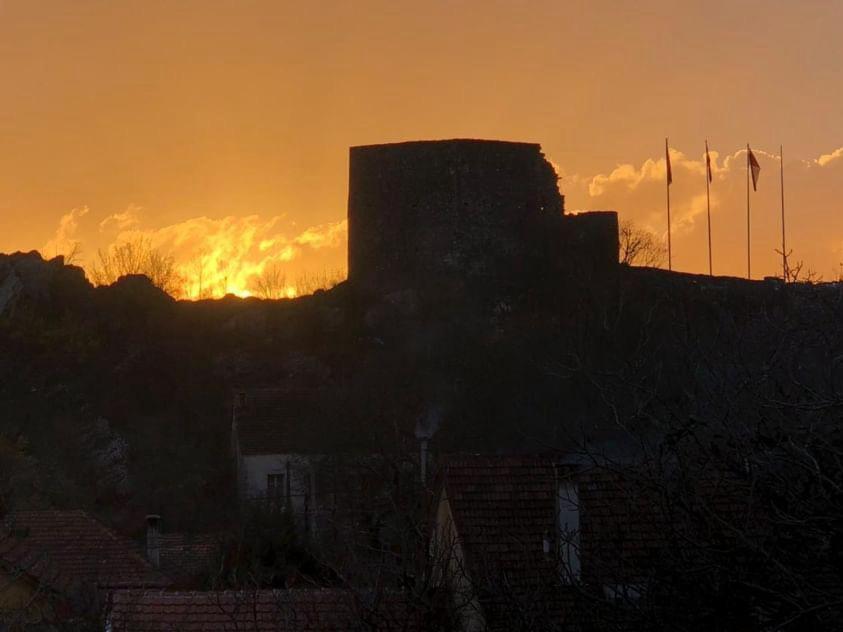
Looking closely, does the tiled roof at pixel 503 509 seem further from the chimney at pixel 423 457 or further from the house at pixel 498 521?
the chimney at pixel 423 457

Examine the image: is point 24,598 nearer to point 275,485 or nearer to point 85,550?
point 85,550

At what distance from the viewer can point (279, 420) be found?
41.8 m

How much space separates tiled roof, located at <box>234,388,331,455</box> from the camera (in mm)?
40469

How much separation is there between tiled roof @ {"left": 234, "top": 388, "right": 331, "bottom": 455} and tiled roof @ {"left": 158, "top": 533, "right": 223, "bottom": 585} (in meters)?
6.77

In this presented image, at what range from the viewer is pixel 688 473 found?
11.6 m

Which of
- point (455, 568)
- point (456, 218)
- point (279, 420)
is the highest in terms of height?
point (456, 218)

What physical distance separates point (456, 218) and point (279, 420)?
8.75 meters

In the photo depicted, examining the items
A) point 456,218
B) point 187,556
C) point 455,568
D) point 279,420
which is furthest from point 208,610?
point 456,218

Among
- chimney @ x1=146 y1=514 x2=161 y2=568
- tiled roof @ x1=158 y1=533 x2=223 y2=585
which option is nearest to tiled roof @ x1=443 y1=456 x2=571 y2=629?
tiled roof @ x1=158 y1=533 x2=223 y2=585

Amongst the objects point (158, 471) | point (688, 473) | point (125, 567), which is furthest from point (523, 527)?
point (158, 471)

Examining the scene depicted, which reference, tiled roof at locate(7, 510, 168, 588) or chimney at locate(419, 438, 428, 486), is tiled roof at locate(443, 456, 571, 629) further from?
chimney at locate(419, 438, 428, 486)

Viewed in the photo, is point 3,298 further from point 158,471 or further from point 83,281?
point 158,471

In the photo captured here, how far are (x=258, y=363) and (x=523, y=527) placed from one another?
32.5 meters

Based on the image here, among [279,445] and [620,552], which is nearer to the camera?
[620,552]
